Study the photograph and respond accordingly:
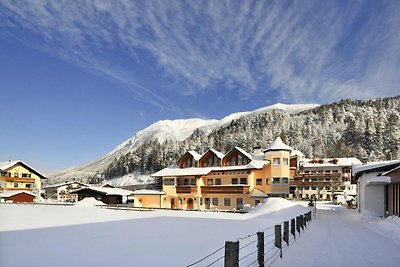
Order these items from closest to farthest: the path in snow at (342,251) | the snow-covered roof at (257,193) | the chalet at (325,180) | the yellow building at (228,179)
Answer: the path in snow at (342,251), the snow-covered roof at (257,193), the yellow building at (228,179), the chalet at (325,180)

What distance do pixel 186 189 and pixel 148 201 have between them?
6.76m

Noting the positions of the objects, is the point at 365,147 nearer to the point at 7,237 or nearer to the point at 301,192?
the point at 301,192

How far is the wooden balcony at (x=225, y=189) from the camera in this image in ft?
167

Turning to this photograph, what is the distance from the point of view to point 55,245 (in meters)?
14.9

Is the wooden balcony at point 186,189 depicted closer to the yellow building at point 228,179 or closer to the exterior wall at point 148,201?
the yellow building at point 228,179

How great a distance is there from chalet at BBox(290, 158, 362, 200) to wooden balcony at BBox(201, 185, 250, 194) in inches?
1014

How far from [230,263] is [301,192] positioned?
7190 centimetres

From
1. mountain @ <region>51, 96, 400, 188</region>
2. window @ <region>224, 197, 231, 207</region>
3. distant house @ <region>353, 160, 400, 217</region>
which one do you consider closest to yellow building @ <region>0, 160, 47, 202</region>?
window @ <region>224, 197, 231, 207</region>

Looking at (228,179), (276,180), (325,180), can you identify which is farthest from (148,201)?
(325,180)

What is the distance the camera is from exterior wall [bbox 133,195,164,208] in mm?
55219

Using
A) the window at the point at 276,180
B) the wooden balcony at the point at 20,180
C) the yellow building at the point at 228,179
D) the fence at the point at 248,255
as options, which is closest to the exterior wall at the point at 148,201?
the yellow building at the point at 228,179

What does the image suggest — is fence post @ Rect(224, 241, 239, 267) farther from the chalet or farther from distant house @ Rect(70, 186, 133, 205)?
the chalet

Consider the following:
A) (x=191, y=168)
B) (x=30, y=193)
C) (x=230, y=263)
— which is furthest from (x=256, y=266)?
(x=30, y=193)

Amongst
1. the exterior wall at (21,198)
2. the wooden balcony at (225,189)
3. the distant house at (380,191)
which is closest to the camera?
the distant house at (380,191)
